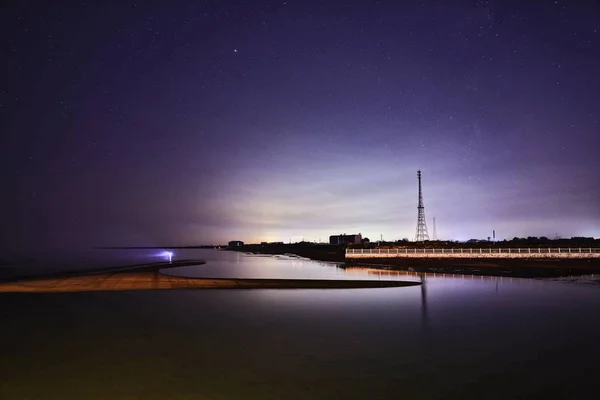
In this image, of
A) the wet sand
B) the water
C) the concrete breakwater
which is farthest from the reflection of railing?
the water

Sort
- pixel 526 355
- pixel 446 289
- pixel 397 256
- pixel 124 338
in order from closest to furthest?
pixel 526 355 < pixel 124 338 < pixel 446 289 < pixel 397 256

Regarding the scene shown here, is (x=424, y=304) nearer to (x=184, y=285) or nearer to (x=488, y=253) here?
(x=184, y=285)

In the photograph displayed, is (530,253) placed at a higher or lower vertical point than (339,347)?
higher

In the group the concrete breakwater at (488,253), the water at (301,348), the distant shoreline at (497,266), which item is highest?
the concrete breakwater at (488,253)

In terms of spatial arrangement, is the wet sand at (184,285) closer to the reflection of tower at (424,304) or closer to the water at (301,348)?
the reflection of tower at (424,304)

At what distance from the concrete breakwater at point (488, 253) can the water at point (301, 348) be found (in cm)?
2798

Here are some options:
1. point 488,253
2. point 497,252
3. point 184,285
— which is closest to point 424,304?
point 184,285

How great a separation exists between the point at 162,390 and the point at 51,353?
23.8 ft

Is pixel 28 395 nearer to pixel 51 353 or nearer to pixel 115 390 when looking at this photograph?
pixel 115 390

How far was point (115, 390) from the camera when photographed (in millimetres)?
11648

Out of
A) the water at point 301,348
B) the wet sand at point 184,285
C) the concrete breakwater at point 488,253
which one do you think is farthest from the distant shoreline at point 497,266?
the water at point 301,348

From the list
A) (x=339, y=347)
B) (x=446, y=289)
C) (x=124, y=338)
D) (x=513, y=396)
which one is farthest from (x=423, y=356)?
(x=446, y=289)

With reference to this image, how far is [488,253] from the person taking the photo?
62.7 metres

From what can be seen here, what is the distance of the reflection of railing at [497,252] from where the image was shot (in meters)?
56.0
